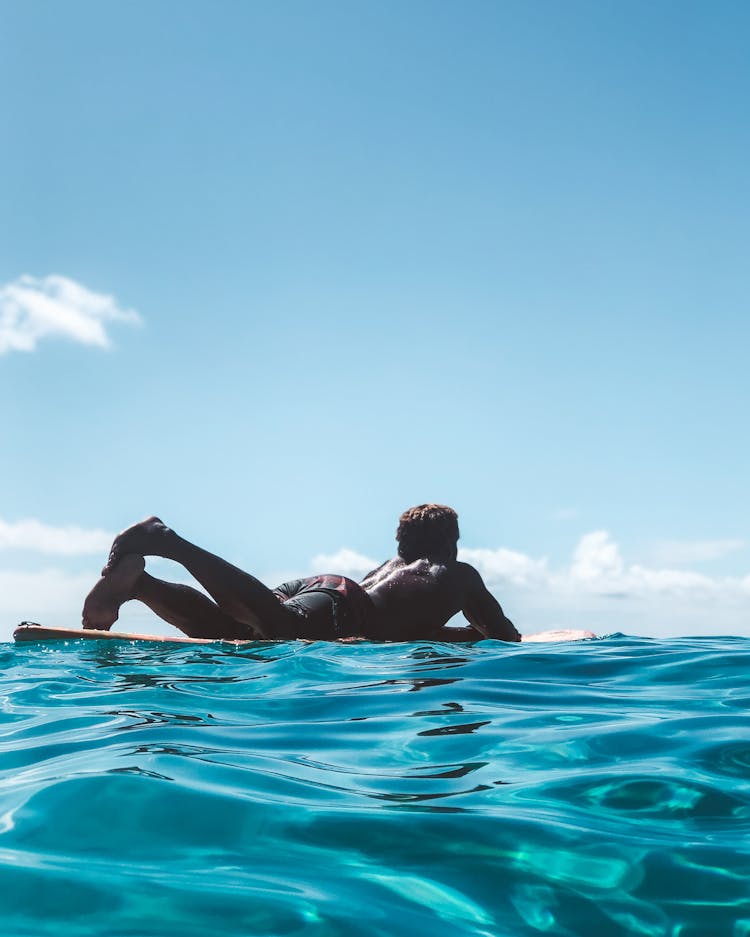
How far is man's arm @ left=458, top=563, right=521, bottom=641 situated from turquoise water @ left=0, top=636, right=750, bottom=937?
3407 mm

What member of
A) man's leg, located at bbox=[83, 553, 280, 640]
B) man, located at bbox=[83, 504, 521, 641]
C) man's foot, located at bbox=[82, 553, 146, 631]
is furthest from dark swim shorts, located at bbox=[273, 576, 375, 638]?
man's foot, located at bbox=[82, 553, 146, 631]

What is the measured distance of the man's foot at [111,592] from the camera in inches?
278

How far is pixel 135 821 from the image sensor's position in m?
2.15

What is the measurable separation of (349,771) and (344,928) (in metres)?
1.19

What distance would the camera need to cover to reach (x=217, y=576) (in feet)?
22.5

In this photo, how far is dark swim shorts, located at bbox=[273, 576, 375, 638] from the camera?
7.27m

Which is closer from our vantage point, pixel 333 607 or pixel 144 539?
pixel 144 539

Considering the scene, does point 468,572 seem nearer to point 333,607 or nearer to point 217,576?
point 333,607

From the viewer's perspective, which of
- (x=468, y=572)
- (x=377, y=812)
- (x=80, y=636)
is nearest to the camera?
(x=377, y=812)

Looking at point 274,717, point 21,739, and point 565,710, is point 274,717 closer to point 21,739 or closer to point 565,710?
point 21,739

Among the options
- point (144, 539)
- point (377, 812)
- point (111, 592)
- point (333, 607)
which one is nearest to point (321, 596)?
point (333, 607)

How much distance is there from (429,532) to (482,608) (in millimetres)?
828

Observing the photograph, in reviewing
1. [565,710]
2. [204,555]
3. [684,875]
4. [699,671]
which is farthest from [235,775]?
[204,555]

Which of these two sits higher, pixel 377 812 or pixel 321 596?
pixel 321 596
